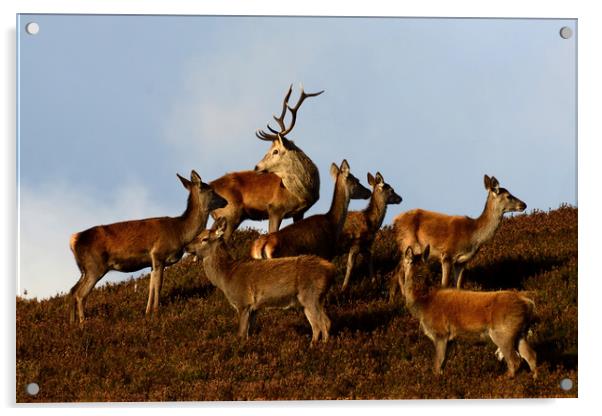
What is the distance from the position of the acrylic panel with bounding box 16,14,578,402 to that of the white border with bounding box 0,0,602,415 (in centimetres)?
10

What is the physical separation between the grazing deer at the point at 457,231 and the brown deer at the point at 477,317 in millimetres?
1404

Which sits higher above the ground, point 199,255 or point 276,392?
point 199,255

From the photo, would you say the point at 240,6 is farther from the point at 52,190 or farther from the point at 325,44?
the point at 52,190

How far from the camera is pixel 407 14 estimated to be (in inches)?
568

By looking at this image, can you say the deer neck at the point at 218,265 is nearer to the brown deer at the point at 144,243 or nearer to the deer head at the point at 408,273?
the brown deer at the point at 144,243

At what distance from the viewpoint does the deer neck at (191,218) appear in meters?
15.7

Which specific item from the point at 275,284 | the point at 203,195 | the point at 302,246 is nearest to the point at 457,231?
the point at 302,246

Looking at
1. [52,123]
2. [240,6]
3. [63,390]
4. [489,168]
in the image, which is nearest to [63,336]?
[63,390]

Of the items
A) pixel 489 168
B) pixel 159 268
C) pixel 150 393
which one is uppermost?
pixel 489 168

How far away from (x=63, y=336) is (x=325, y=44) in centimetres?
408

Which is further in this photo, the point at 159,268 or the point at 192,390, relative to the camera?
the point at 159,268

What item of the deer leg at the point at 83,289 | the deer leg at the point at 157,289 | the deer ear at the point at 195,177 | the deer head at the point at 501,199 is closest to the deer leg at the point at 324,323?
the deer leg at the point at 157,289

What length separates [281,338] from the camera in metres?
14.5

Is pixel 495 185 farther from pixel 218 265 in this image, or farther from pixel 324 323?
pixel 218 265
